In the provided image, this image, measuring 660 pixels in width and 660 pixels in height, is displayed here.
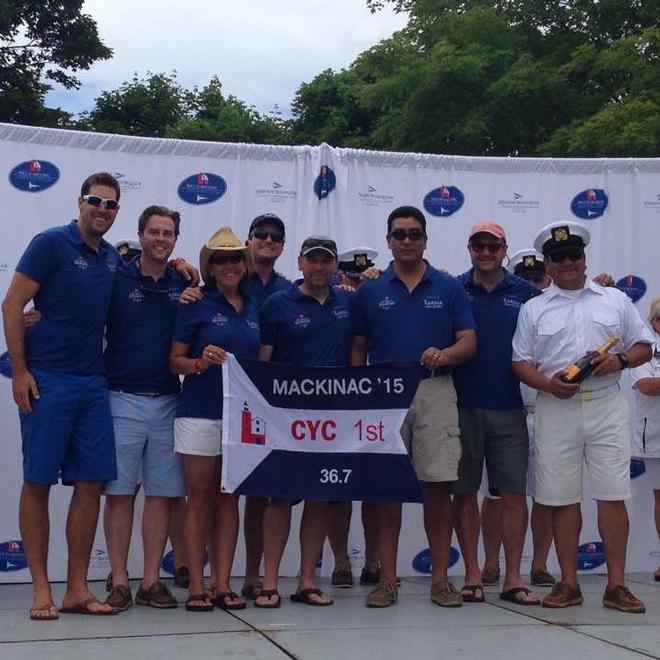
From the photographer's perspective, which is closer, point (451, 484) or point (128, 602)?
point (128, 602)

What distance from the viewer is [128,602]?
5992 mm

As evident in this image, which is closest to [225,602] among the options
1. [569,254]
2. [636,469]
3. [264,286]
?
[264,286]

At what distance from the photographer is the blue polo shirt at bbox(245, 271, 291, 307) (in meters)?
6.71

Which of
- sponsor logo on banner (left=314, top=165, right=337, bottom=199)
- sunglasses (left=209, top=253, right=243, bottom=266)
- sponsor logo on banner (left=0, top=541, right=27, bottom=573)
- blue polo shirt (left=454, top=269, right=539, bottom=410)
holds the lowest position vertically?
sponsor logo on banner (left=0, top=541, right=27, bottom=573)

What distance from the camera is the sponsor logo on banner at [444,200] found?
7770mm

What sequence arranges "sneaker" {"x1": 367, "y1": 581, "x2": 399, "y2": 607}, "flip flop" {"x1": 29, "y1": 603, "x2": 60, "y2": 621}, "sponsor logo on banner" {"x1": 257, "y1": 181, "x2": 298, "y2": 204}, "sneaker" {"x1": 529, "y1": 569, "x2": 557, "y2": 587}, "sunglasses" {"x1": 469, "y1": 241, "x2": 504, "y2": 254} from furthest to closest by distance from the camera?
"sponsor logo on banner" {"x1": 257, "y1": 181, "x2": 298, "y2": 204}
"sneaker" {"x1": 529, "y1": 569, "x2": 557, "y2": 587}
"sunglasses" {"x1": 469, "y1": 241, "x2": 504, "y2": 254}
"sneaker" {"x1": 367, "y1": 581, "x2": 399, "y2": 607}
"flip flop" {"x1": 29, "y1": 603, "x2": 60, "y2": 621}

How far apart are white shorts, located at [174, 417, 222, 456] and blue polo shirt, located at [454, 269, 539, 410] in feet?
4.73

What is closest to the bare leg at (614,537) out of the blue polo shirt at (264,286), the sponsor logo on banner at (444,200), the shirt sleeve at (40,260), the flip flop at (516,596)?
the flip flop at (516,596)

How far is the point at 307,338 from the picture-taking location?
6223 millimetres

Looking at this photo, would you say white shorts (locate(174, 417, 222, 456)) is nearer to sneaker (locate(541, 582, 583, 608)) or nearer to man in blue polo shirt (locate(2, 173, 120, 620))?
man in blue polo shirt (locate(2, 173, 120, 620))

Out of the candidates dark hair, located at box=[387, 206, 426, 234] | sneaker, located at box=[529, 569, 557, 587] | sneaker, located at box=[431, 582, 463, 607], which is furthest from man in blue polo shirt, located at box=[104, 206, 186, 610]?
sneaker, located at box=[529, 569, 557, 587]

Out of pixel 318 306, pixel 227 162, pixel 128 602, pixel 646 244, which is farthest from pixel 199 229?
pixel 646 244

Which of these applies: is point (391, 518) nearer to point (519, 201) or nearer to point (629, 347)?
point (629, 347)

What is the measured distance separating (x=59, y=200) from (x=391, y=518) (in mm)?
2914
